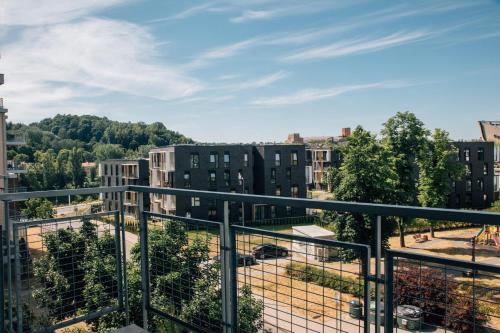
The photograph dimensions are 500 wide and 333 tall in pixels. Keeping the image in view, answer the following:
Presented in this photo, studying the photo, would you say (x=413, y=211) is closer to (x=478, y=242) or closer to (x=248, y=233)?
(x=248, y=233)

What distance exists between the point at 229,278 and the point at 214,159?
34568 millimetres

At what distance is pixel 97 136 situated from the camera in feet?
365

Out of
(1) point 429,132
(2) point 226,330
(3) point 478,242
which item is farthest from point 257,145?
(2) point 226,330

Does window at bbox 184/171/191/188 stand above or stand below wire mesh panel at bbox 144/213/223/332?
below

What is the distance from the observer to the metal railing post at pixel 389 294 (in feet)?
6.22

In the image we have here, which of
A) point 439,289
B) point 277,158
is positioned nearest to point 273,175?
point 277,158

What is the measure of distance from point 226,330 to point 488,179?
49.1m

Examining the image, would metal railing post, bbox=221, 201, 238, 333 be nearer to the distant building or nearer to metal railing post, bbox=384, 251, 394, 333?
metal railing post, bbox=384, 251, 394, 333

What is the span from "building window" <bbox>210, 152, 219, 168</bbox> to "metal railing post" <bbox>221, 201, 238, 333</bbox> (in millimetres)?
34321

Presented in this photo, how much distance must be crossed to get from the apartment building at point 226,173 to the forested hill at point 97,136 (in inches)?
2082

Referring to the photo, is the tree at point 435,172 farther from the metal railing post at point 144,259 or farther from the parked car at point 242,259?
the parked car at point 242,259

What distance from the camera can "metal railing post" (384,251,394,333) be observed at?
6.22 feet

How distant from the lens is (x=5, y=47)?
31.7 metres

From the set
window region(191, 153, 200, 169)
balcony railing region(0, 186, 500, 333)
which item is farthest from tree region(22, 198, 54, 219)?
balcony railing region(0, 186, 500, 333)
